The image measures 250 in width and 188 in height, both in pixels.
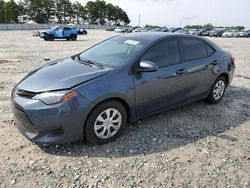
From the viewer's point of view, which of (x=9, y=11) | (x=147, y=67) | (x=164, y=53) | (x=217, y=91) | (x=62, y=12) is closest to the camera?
(x=147, y=67)

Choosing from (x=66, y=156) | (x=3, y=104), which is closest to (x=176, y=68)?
(x=66, y=156)

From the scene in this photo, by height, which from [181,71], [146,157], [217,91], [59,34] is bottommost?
[59,34]

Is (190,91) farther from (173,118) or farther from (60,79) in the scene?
(60,79)

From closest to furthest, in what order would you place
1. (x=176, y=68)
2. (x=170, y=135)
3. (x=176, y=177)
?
(x=176, y=177), (x=170, y=135), (x=176, y=68)

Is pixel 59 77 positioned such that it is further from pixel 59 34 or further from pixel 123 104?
pixel 59 34

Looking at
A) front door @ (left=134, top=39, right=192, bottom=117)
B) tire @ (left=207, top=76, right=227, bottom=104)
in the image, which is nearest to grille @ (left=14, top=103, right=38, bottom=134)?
front door @ (left=134, top=39, right=192, bottom=117)

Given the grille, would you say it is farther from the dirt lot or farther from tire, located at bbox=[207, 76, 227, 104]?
tire, located at bbox=[207, 76, 227, 104]

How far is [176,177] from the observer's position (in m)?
3.33

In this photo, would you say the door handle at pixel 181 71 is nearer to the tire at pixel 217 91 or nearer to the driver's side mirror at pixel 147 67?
the driver's side mirror at pixel 147 67

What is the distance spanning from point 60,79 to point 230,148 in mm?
2717

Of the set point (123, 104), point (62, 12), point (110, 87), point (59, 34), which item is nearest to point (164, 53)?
point (123, 104)

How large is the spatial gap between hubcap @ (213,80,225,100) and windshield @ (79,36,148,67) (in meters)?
2.18

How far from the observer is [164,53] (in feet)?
15.2

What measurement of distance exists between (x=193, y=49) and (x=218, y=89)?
1.23m
